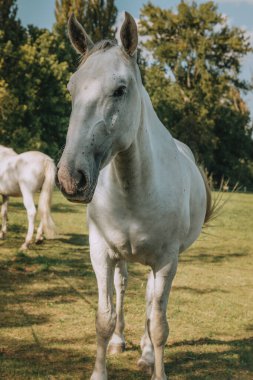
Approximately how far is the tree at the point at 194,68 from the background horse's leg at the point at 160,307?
1426 inches

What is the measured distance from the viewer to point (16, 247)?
898 centimetres

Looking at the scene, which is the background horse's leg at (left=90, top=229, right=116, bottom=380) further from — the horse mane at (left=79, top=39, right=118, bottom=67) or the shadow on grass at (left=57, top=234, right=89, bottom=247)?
the shadow on grass at (left=57, top=234, right=89, bottom=247)

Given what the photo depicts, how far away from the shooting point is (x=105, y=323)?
132 inches

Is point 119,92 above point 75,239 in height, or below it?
above

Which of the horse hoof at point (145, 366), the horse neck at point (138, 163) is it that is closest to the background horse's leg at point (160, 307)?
the horse hoof at point (145, 366)

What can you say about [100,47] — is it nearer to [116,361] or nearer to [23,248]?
[116,361]

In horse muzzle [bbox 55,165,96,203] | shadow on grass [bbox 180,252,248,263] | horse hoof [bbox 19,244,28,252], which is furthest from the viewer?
shadow on grass [bbox 180,252,248,263]

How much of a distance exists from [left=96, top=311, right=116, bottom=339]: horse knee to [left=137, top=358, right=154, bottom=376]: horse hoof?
549mm

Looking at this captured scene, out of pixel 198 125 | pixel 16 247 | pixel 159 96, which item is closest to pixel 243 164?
pixel 198 125

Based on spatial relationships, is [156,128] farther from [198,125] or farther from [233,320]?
[198,125]

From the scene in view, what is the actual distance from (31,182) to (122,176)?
6399 millimetres

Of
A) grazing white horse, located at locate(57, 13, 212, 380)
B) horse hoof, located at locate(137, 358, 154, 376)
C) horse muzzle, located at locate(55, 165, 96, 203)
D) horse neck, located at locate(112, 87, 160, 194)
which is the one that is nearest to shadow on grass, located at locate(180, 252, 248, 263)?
horse hoof, located at locate(137, 358, 154, 376)

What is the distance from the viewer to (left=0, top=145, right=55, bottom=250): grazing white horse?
348 inches

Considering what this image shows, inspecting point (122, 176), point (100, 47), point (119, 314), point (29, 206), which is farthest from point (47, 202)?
point (100, 47)
